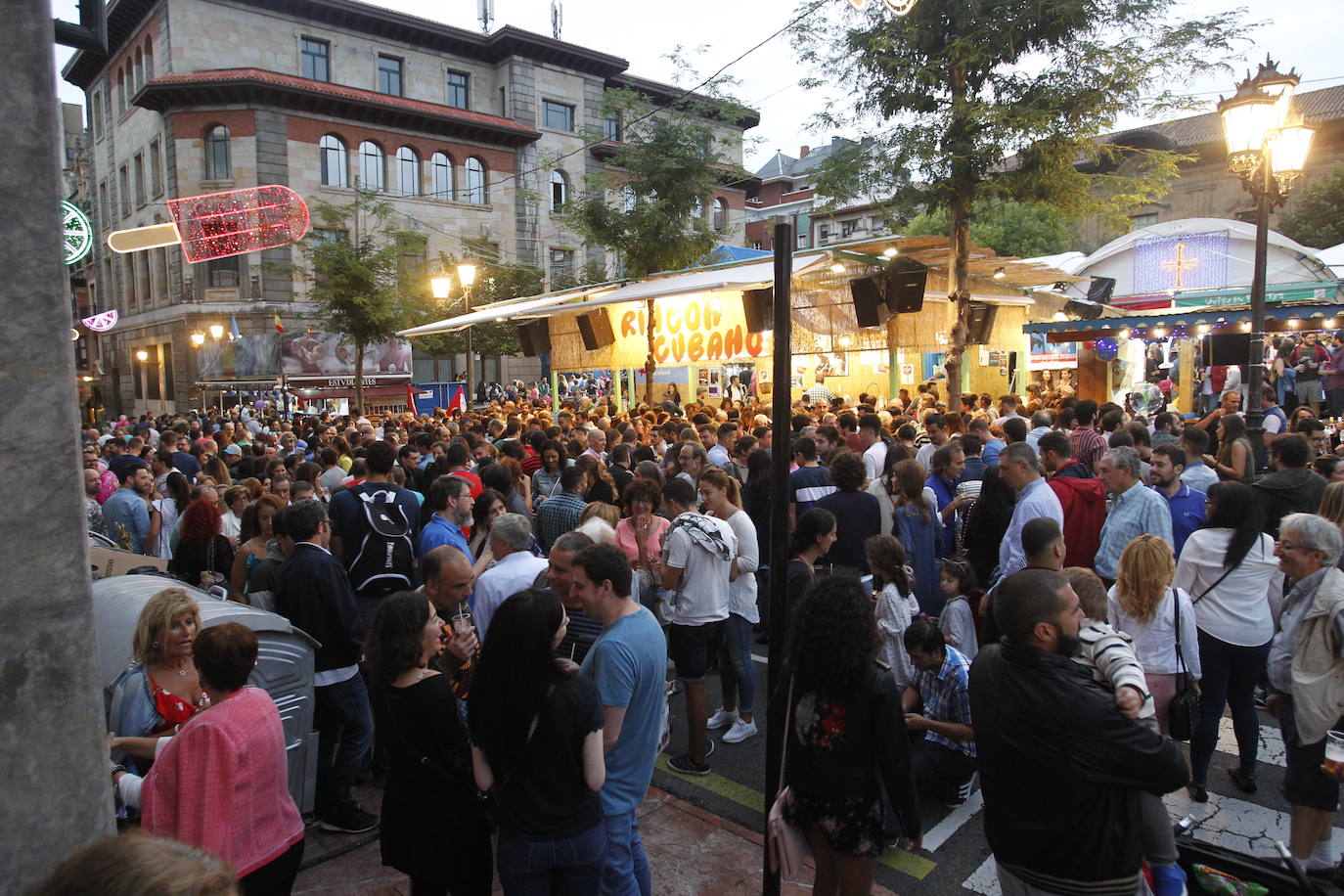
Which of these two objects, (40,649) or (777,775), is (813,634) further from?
(40,649)

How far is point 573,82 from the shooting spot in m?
38.6

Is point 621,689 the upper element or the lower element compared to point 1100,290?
lower

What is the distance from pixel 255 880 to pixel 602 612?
1467mm

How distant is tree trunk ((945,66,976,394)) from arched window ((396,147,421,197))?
91.8ft

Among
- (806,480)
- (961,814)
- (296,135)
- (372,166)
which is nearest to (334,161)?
(372,166)

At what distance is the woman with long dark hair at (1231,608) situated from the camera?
4277 millimetres

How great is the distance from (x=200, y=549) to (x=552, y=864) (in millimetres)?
4321

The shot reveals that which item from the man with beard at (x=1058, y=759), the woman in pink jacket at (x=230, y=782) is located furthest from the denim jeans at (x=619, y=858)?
the man with beard at (x=1058, y=759)

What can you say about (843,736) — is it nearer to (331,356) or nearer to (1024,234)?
(331,356)

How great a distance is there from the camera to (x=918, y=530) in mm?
5840

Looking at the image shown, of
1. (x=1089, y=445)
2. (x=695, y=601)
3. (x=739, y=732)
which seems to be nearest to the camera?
(x=695, y=601)

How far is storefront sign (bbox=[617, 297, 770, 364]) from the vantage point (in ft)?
42.7

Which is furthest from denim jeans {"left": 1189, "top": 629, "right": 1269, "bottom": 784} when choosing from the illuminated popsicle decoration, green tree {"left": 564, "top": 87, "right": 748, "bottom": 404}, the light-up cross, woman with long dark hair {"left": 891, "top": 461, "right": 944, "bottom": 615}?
the light-up cross

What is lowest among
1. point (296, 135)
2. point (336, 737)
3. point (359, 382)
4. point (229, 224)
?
point (336, 737)
